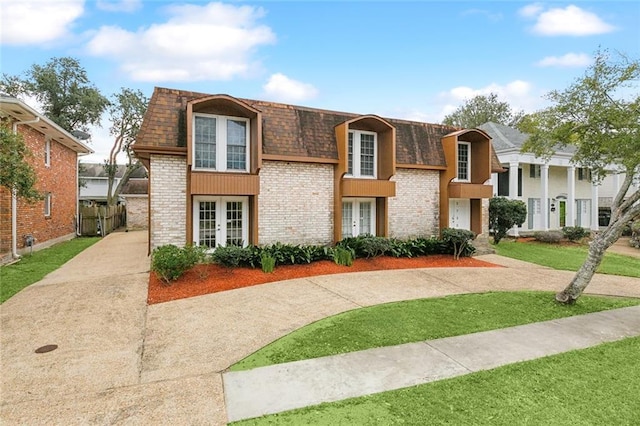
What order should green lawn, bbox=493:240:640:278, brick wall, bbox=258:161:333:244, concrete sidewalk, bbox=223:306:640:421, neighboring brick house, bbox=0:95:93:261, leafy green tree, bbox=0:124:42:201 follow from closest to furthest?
concrete sidewalk, bbox=223:306:640:421, leafy green tree, bbox=0:124:42:201, neighboring brick house, bbox=0:95:93:261, brick wall, bbox=258:161:333:244, green lawn, bbox=493:240:640:278

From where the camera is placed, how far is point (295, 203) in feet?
42.4

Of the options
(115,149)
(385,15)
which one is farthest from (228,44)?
(115,149)

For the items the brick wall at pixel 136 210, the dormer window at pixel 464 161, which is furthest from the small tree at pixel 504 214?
the brick wall at pixel 136 210

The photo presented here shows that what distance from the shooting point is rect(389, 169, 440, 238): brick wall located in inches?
583

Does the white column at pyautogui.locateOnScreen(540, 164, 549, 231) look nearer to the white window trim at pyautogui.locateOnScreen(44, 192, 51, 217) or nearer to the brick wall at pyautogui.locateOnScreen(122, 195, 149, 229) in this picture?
the white window trim at pyautogui.locateOnScreen(44, 192, 51, 217)

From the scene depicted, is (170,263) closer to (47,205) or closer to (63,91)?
(47,205)

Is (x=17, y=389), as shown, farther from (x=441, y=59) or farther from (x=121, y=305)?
(x=441, y=59)

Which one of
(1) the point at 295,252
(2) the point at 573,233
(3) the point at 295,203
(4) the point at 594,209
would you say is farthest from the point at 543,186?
(1) the point at 295,252

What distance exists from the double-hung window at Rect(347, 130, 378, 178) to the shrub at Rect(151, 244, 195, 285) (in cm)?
726

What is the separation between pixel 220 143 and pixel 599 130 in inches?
435

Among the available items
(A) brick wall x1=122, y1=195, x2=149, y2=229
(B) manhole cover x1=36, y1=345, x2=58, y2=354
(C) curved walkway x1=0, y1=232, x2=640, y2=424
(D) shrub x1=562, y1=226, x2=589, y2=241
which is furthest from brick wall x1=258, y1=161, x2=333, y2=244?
(A) brick wall x1=122, y1=195, x2=149, y2=229

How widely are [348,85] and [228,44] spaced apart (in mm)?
6158

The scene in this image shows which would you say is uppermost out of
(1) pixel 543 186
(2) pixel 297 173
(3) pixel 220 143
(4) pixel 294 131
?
(4) pixel 294 131

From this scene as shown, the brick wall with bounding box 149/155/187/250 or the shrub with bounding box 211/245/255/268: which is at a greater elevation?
the brick wall with bounding box 149/155/187/250
